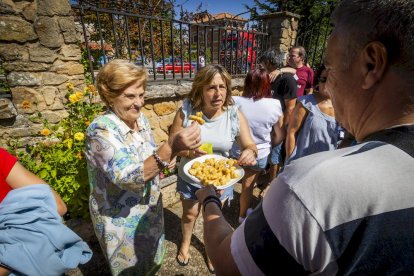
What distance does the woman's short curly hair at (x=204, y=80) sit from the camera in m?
2.46

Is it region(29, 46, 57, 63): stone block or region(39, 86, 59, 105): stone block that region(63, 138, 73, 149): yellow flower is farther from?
region(29, 46, 57, 63): stone block

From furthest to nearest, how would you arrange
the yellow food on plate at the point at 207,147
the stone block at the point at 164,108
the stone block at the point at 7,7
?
the stone block at the point at 164,108 < the yellow food on plate at the point at 207,147 < the stone block at the point at 7,7

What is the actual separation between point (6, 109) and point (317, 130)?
11.0 ft

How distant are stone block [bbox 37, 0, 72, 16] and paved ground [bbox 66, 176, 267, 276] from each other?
90.9 inches

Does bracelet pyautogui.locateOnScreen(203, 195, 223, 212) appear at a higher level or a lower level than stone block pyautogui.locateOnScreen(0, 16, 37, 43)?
lower

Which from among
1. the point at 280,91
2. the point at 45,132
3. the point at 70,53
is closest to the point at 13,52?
the point at 70,53

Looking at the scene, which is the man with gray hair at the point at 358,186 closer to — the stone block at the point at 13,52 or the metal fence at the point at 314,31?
the stone block at the point at 13,52

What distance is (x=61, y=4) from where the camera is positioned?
8.36ft

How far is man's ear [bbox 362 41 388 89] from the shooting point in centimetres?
65

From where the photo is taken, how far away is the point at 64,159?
2.53m

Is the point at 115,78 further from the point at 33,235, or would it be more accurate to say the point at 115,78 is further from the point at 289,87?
the point at 289,87

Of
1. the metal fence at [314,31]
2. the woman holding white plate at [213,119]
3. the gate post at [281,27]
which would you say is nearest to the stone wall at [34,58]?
the woman holding white plate at [213,119]

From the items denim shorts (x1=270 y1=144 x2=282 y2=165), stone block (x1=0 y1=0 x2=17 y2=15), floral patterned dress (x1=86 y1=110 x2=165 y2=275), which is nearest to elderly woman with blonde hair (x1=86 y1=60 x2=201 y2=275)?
floral patterned dress (x1=86 y1=110 x2=165 y2=275)

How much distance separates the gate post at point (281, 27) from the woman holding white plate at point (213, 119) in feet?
13.0
